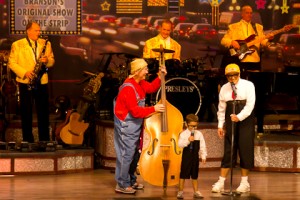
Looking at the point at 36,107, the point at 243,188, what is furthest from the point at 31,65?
the point at 243,188

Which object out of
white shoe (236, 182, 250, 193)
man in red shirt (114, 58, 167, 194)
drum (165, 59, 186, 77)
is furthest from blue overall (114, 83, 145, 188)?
drum (165, 59, 186, 77)

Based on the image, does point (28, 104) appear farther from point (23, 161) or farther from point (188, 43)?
point (188, 43)

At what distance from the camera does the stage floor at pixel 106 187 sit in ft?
41.5

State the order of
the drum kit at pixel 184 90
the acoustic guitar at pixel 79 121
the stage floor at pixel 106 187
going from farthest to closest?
the drum kit at pixel 184 90
the acoustic guitar at pixel 79 121
the stage floor at pixel 106 187

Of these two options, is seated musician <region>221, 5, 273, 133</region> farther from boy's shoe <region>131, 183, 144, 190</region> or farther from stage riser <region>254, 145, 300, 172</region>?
boy's shoe <region>131, 183, 144, 190</region>

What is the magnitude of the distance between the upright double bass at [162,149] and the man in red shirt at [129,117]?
157 mm

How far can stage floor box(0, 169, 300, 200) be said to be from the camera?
41.5ft

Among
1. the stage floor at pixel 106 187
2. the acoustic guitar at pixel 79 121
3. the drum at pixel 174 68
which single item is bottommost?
the stage floor at pixel 106 187

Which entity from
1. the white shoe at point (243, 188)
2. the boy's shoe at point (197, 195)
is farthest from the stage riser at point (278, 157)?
the boy's shoe at point (197, 195)

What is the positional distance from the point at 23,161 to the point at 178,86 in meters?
2.64

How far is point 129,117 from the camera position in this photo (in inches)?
493

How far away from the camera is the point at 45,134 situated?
14609 mm

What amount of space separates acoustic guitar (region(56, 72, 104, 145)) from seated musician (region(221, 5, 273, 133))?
1.98m

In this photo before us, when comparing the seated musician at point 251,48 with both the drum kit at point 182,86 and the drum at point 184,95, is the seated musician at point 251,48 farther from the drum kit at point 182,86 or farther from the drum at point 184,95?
the drum at point 184,95
